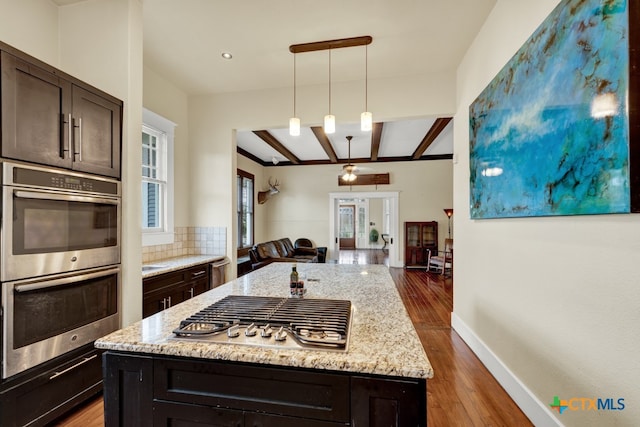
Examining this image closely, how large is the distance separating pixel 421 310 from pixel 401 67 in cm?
319

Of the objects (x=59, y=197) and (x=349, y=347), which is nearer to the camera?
(x=349, y=347)

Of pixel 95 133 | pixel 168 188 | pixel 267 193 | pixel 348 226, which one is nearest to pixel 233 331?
pixel 95 133

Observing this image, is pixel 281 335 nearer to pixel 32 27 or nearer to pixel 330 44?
pixel 330 44

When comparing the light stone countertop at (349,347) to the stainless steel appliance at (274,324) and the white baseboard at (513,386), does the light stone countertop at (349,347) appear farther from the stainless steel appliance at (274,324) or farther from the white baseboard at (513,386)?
the white baseboard at (513,386)

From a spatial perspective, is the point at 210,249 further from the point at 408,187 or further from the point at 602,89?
the point at 408,187

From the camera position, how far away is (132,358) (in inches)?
39.6

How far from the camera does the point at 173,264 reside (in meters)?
2.94

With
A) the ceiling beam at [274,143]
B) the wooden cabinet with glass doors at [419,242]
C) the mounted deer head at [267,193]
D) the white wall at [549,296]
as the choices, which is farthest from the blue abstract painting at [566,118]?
the mounted deer head at [267,193]

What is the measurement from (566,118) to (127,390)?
2.29m

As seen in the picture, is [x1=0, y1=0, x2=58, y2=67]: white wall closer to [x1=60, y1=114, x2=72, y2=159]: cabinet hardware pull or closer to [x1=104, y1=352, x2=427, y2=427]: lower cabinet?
[x1=60, y1=114, x2=72, y2=159]: cabinet hardware pull

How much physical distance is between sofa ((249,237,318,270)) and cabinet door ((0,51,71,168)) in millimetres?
3615

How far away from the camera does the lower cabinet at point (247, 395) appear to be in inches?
33.7

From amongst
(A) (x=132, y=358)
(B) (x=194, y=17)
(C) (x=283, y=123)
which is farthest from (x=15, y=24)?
(A) (x=132, y=358)

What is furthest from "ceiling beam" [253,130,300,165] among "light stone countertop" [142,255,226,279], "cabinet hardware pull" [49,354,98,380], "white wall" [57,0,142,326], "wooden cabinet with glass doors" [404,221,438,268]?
"cabinet hardware pull" [49,354,98,380]
